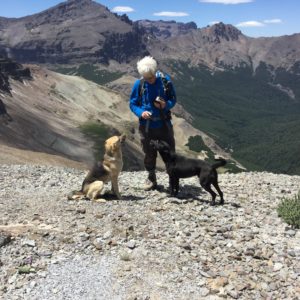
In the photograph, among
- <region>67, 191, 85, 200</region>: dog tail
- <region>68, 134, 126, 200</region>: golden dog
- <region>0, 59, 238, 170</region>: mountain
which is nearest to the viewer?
<region>68, 134, 126, 200</region>: golden dog

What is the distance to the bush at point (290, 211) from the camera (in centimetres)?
1509

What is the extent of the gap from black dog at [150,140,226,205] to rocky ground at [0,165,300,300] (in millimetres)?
862

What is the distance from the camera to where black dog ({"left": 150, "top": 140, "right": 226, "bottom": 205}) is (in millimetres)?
15859

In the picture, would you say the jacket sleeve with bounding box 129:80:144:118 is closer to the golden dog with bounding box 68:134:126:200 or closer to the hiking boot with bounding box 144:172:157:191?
the golden dog with bounding box 68:134:126:200

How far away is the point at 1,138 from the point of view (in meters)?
82.3

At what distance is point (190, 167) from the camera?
16.1 metres

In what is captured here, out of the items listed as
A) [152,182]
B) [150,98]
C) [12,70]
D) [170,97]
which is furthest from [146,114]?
[12,70]

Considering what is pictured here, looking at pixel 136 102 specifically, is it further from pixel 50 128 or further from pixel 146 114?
pixel 50 128

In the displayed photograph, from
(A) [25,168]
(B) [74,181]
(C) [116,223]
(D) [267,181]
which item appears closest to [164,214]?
(C) [116,223]

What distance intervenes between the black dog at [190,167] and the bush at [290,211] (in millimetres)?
2058

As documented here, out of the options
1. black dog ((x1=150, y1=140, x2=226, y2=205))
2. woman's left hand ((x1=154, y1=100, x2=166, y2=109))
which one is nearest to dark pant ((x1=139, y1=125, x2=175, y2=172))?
black dog ((x1=150, y1=140, x2=226, y2=205))

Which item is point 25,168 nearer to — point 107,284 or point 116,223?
→ point 116,223

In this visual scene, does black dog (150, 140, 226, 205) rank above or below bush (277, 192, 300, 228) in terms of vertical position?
above

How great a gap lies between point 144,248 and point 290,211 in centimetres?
564
